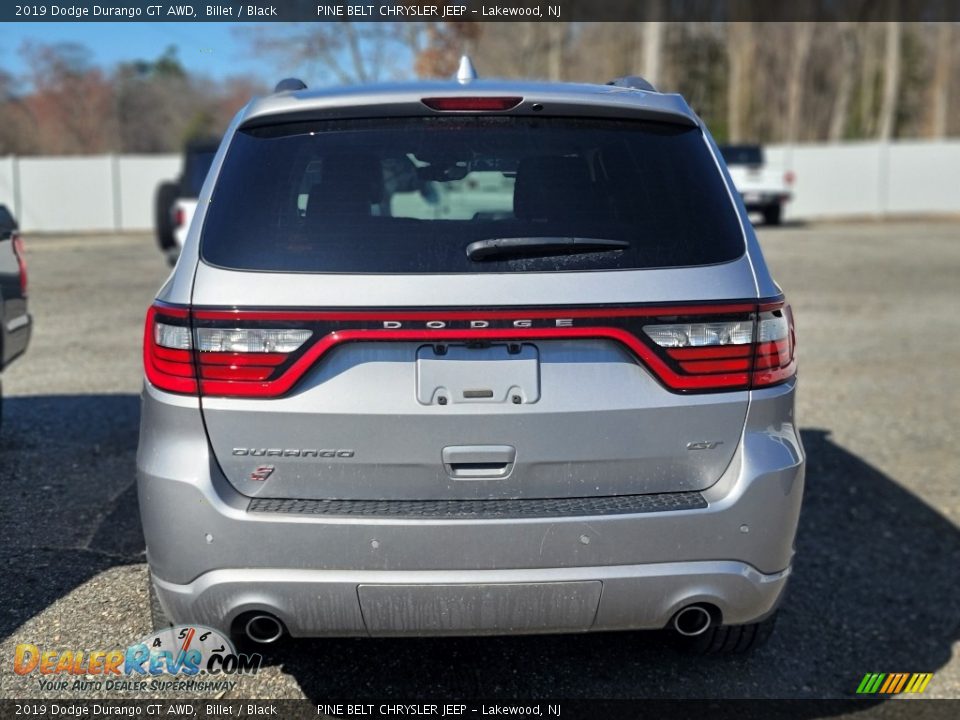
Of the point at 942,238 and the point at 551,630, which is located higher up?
the point at 551,630

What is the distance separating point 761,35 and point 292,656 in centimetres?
5710

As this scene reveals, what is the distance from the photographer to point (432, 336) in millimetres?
2637

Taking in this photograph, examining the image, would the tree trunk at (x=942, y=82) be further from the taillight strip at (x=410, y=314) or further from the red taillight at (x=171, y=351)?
the red taillight at (x=171, y=351)

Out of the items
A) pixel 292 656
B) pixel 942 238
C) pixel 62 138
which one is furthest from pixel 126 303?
pixel 62 138

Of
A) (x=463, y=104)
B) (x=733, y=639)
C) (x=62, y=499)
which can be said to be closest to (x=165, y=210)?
(x=62, y=499)

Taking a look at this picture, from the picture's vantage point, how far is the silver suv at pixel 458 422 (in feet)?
8.68

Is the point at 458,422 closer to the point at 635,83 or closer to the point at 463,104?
the point at 463,104

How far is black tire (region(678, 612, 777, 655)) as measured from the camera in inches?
131

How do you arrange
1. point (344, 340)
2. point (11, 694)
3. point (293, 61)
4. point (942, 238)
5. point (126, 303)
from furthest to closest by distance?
point (293, 61)
point (942, 238)
point (126, 303)
point (11, 694)
point (344, 340)

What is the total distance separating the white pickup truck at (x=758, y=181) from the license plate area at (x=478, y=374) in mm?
24844

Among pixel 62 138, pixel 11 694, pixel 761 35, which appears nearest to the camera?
pixel 11 694

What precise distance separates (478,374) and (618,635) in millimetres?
1575

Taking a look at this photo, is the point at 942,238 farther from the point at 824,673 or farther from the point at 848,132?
the point at 848,132

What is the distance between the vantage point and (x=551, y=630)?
2.77m
